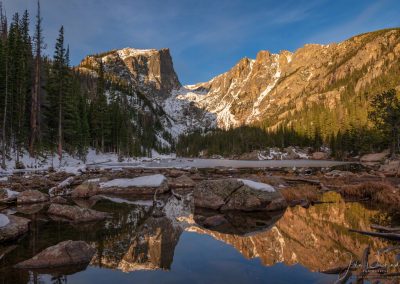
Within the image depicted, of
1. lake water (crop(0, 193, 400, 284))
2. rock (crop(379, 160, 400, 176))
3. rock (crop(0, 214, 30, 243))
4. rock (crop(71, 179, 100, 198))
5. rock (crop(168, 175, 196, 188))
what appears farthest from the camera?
rock (crop(379, 160, 400, 176))

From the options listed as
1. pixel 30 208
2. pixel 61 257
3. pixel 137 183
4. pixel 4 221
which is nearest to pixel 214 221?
pixel 61 257

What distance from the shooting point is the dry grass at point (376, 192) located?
55.7 ft

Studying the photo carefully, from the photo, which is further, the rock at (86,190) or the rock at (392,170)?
the rock at (392,170)

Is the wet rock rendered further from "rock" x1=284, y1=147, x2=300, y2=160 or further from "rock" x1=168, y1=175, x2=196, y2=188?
"rock" x1=284, y1=147, x2=300, y2=160

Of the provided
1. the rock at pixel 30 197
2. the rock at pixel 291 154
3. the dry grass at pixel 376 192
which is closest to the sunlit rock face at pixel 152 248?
the rock at pixel 30 197

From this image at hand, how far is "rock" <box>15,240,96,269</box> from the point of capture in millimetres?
7422

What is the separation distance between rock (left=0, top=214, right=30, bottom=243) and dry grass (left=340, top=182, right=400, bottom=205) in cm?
1831

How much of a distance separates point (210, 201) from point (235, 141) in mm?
153442

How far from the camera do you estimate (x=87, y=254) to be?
821 centimetres

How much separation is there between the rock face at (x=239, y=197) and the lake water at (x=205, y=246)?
3.64 ft

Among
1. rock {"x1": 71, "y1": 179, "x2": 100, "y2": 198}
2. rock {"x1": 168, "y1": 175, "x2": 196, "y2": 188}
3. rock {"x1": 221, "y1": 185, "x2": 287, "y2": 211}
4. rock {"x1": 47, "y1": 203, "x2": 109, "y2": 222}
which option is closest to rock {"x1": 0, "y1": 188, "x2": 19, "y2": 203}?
rock {"x1": 71, "y1": 179, "x2": 100, "y2": 198}

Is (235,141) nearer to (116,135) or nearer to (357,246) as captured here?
(116,135)

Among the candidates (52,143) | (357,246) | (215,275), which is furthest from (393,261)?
(52,143)

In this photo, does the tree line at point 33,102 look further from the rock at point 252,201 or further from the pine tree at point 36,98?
the rock at point 252,201
